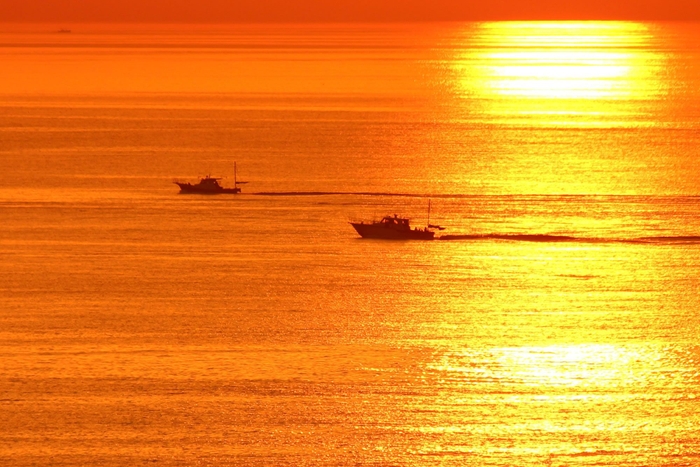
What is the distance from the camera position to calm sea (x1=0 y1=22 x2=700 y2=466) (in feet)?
107

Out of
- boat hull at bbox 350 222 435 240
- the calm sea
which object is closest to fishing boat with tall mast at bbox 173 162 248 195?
the calm sea

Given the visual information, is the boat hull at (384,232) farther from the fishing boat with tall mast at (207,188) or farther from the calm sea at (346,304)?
the fishing boat with tall mast at (207,188)

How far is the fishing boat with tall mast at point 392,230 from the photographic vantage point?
57941mm

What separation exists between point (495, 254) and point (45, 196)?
26.5 meters

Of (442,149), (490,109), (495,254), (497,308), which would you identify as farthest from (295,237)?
(490,109)

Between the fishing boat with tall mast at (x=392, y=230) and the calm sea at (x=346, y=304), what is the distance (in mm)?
588

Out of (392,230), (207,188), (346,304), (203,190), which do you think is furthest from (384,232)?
(203,190)

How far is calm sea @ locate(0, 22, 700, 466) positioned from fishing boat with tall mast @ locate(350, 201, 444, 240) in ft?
1.93

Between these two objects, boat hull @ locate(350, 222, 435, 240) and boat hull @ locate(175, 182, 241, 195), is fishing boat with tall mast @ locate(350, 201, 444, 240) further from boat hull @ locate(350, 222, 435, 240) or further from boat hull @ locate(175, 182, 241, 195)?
boat hull @ locate(175, 182, 241, 195)

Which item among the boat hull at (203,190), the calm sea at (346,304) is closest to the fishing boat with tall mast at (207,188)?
the boat hull at (203,190)

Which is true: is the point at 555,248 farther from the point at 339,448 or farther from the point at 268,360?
the point at 339,448

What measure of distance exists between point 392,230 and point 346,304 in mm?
13288

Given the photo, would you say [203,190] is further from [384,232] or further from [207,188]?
[384,232]

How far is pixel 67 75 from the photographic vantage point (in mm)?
181125
